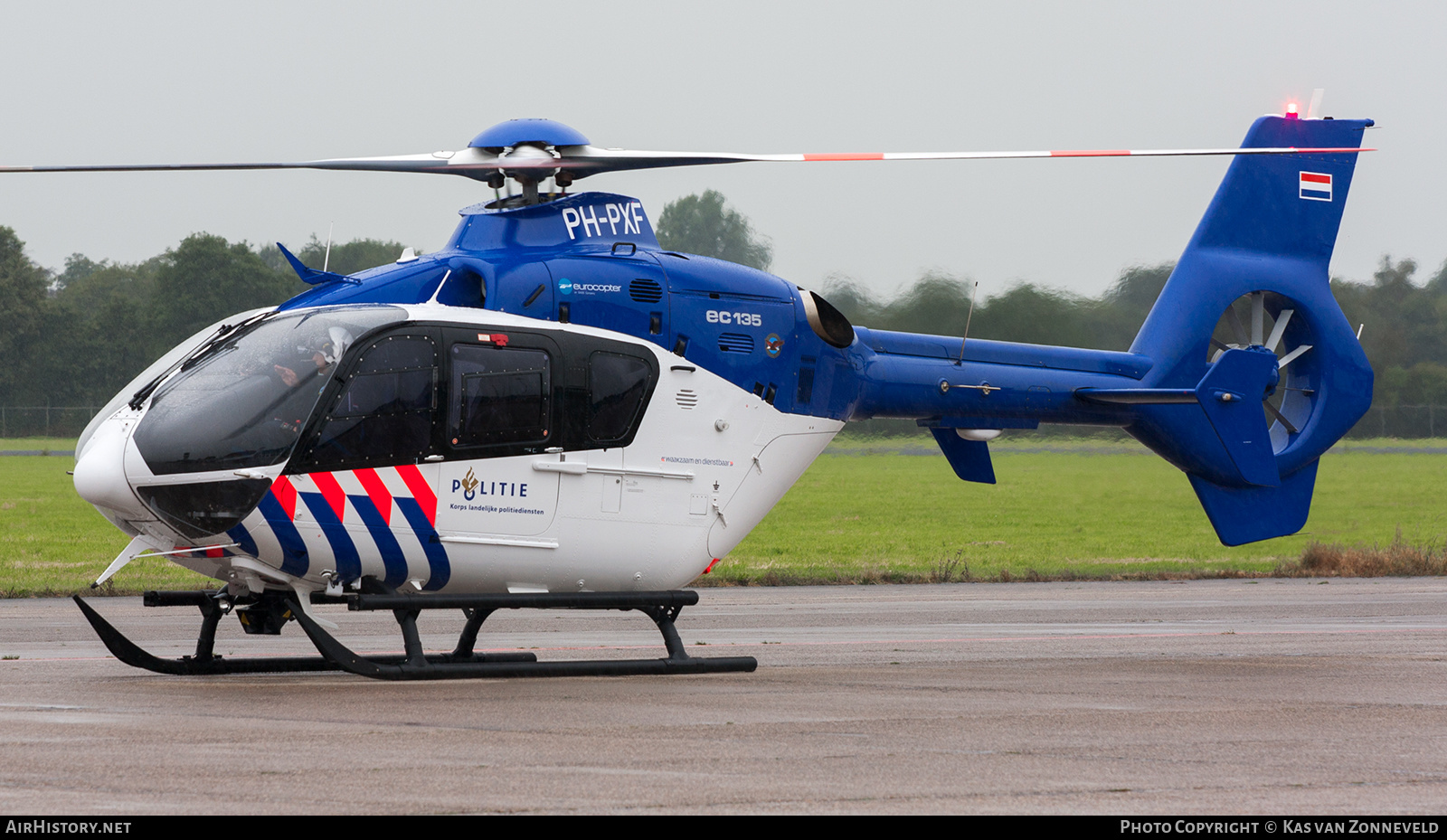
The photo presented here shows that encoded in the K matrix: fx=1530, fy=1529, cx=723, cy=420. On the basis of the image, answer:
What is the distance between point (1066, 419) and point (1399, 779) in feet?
23.1

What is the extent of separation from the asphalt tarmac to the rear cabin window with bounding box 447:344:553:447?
1691 mm

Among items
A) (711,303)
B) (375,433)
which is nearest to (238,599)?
(375,433)

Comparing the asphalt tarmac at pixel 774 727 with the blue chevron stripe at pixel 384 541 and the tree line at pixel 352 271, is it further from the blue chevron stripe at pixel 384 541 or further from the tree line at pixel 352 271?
the tree line at pixel 352 271

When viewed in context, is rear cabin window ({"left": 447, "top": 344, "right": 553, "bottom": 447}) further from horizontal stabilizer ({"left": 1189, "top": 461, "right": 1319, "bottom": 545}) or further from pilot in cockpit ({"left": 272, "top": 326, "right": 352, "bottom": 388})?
horizontal stabilizer ({"left": 1189, "top": 461, "right": 1319, "bottom": 545})

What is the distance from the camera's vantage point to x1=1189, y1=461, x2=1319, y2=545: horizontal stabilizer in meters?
14.7

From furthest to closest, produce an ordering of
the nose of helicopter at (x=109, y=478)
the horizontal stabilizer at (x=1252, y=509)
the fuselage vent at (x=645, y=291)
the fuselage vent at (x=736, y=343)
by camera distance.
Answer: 1. the horizontal stabilizer at (x=1252, y=509)
2. the fuselage vent at (x=736, y=343)
3. the fuselage vent at (x=645, y=291)
4. the nose of helicopter at (x=109, y=478)

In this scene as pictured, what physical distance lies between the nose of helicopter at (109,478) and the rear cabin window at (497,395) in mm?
1968

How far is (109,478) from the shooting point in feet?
30.1

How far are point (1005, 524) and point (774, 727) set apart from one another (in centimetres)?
2634

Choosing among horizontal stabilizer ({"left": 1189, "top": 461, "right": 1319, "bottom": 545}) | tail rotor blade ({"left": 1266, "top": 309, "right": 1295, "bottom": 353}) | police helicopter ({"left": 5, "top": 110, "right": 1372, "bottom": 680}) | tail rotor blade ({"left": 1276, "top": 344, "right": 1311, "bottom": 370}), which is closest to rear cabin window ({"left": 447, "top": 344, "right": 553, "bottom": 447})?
police helicopter ({"left": 5, "top": 110, "right": 1372, "bottom": 680})

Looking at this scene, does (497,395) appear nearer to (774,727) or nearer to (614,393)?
(614,393)

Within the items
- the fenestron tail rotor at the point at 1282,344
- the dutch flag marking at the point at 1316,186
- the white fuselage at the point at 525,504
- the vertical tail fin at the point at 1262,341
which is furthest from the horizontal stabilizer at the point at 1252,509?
the white fuselage at the point at 525,504

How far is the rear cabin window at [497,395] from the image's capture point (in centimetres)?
995

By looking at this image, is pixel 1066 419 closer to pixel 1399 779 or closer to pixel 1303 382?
pixel 1303 382
